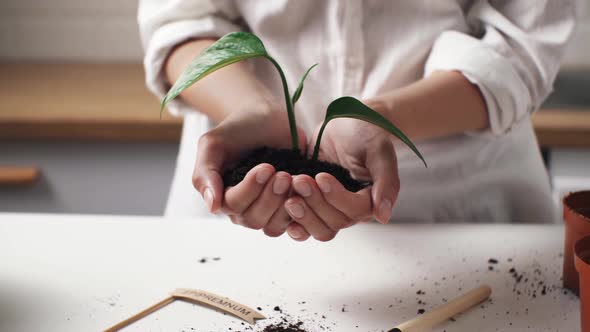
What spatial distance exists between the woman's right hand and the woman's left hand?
2 centimetres

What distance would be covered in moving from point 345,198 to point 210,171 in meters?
0.14

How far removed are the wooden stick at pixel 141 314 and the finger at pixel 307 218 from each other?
0.50 feet

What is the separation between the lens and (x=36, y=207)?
1.58 meters

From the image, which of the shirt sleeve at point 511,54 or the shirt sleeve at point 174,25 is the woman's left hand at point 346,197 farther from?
the shirt sleeve at point 174,25

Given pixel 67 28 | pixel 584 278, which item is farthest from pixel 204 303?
pixel 67 28

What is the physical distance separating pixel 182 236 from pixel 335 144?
0.71ft

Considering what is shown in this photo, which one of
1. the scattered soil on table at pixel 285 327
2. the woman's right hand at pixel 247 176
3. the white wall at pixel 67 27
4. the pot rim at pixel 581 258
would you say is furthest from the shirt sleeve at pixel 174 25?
the white wall at pixel 67 27

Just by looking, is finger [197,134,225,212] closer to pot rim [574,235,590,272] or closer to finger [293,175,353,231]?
finger [293,175,353,231]

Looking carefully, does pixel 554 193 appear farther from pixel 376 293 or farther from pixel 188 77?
pixel 188 77

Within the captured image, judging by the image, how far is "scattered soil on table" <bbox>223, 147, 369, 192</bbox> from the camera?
0.73m

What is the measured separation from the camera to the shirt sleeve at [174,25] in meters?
0.95

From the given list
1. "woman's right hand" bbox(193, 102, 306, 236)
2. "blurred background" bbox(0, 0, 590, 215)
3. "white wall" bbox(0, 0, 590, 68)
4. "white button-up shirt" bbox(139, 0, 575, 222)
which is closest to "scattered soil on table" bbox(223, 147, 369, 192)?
"woman's right hand" bbox(193, 102, 306, 236)

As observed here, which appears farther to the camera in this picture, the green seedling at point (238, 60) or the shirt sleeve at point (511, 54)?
the shirt sleeve at point (511, 54)

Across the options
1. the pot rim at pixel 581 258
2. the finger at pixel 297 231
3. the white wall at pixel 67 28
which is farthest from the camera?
the white wall at pixel 67 28
